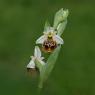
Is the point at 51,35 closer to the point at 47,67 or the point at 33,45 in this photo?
Result: the point at 47,67

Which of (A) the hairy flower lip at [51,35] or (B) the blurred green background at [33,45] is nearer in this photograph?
(A) the hairy flower lip at [51,35]

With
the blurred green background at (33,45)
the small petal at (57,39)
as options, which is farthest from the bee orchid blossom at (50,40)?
the blurred green background at (33,45)

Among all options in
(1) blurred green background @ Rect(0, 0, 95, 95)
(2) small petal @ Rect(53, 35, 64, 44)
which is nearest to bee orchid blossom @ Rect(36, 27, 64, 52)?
(2) small petal @ Rect(53, 35, 64, 44)

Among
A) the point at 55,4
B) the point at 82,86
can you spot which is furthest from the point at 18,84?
the point at 55,4

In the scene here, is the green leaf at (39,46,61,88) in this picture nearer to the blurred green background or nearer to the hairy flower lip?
the hairy flower lip

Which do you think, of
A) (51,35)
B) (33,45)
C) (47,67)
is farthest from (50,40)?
(33,45)

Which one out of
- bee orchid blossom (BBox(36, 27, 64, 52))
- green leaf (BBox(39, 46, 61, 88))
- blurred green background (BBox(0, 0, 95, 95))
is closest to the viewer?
bee orchid blossom (BBox(36, 27, 64, 52))

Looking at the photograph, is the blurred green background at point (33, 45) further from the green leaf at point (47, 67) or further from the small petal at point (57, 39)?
the small petal at point (57, 39)
